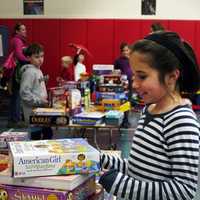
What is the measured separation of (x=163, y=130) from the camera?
4.55 feet

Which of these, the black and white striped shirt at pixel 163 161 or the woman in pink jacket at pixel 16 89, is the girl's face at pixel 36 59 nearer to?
the woman in pink jacket at pixel 16 89

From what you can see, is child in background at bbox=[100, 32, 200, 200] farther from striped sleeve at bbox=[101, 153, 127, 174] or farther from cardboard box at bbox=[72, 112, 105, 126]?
cardboard box at bbox=[72, 112, 105, 126]

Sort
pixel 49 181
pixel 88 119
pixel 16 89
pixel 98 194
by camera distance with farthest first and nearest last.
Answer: pixel 16 89 < pixel 88 119 < pixel 98 194 < pixel 49 181

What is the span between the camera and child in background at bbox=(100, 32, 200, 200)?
4.28 ft

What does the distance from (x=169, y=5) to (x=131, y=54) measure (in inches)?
322

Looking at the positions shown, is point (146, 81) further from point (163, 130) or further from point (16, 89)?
point (16, 89)

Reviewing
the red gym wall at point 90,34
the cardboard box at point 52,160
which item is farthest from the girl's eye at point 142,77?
the red gym wall at point 90,34

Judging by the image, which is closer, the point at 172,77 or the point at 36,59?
the point at 172,77

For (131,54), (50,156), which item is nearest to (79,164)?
(50,156)

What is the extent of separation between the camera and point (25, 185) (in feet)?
4.43

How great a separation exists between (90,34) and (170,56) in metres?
8.02

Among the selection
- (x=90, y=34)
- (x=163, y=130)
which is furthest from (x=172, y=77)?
(x=90, y=34)

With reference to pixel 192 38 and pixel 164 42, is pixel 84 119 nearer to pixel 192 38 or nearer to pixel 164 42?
pixel 164 42

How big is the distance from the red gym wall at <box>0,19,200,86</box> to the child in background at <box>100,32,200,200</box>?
25.9 feet
